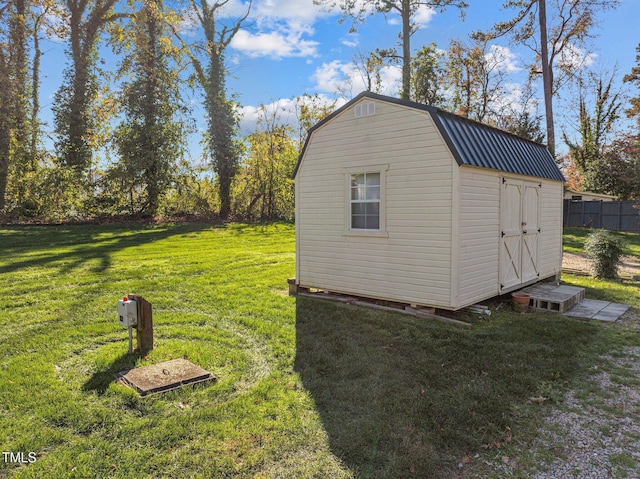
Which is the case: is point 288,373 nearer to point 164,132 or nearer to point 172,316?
point 172,316

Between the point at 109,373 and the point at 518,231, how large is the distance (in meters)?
6.32

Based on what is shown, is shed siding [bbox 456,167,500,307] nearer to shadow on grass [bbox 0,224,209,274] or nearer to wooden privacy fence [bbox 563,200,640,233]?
shadow on grass [bbox 0,224,209,274]

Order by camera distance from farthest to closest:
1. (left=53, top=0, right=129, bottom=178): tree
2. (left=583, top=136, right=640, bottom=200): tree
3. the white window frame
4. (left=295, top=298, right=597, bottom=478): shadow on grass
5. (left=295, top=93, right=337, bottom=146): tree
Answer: (left=295, top=93, right=337, bottom=146): tree
(left=583, top=136, right=640, bottom=200): tree
(left=53, top=0, right=129, bottom=178): tree
the white window frame
(left=295, top=298, right=597, bottom=478): shadow on grass

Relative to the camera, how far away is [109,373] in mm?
3721

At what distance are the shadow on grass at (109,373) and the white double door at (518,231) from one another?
17.7ft

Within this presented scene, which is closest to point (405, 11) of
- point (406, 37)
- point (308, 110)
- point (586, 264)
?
point (406, 37)

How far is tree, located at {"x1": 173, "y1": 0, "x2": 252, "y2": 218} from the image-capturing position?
62.1ft

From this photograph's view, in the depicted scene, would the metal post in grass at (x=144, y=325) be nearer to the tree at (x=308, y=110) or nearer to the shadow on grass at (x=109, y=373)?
the shadow on grass at (x=109, y=373)

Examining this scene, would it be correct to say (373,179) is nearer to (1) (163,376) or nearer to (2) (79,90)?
(1) (163,376)

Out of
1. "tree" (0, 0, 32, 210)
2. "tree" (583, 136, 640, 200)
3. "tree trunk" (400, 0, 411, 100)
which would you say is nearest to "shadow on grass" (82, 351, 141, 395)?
"tree" (0, 0, 32, 210)

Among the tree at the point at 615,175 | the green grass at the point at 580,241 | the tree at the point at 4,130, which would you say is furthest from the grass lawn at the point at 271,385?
the tree at the point at 615,175

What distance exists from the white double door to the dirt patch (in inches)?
125

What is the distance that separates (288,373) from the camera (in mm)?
3885

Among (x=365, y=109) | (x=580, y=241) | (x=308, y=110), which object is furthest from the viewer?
(x=308, y=110)
